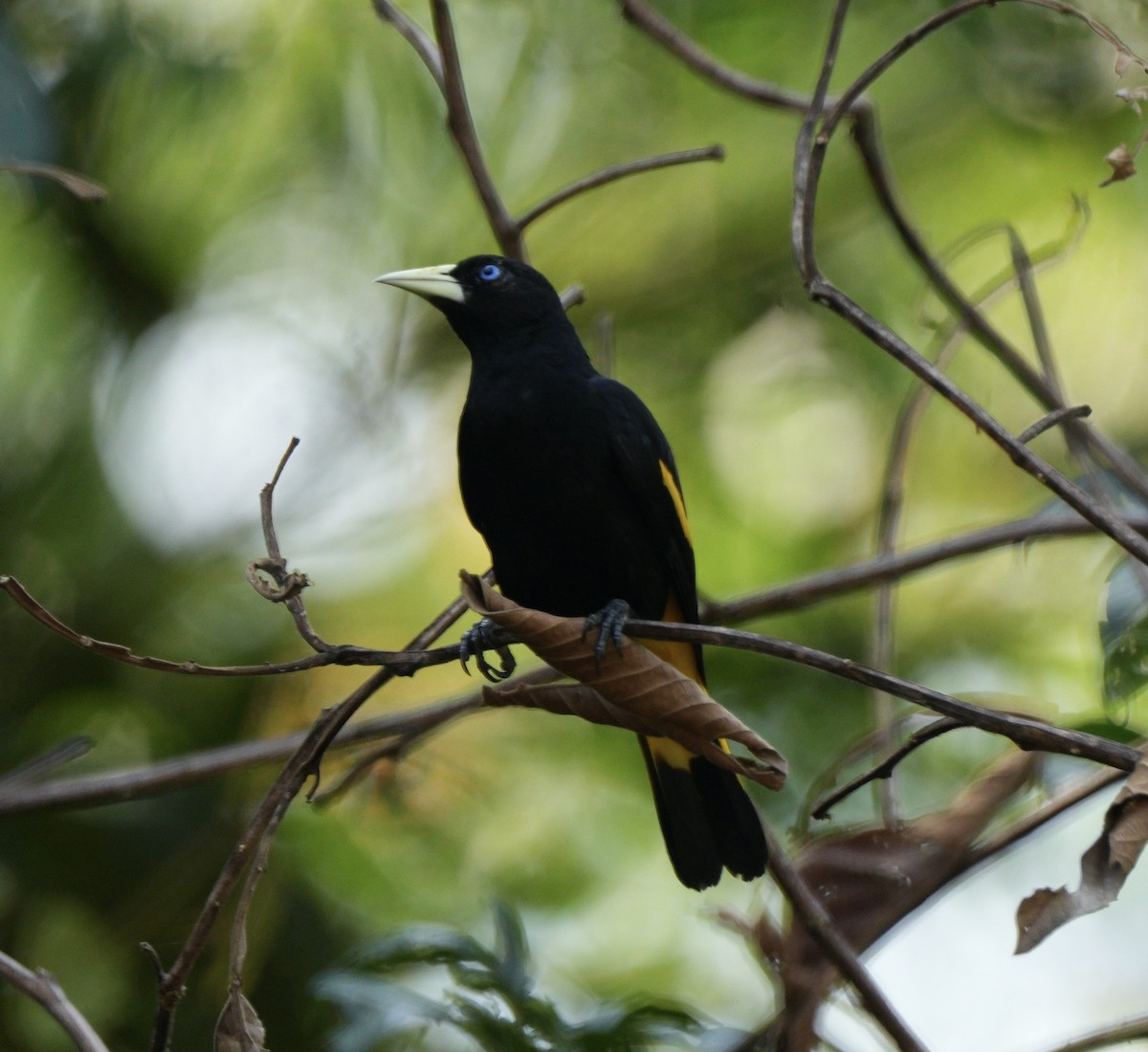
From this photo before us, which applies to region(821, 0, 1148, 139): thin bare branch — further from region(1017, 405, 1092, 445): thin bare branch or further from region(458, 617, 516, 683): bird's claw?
region(458, 617, 516, 683): bird's claw

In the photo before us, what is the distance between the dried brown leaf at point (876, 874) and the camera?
7.60ft

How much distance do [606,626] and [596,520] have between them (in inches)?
20.6

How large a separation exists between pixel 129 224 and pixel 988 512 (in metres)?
2.65

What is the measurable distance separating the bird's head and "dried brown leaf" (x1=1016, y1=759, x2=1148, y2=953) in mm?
1765

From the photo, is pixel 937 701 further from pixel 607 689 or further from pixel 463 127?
pixel 463 127

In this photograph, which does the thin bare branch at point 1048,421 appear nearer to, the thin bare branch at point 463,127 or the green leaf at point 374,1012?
the thin bare branch at point 463,127

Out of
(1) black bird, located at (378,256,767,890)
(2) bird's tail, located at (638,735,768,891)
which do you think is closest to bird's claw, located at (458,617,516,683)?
(1) black bird, located at (378,256,767,890)

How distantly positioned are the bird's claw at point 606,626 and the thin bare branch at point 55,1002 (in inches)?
32.7

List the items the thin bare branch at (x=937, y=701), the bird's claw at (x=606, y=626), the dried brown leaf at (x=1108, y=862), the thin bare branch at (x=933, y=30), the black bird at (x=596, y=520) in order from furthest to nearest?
the black bird at (x=596, y=520), the thin bare branch at (x=933, y=30), the bird's claw at (x=606, y=626), the dried brown leaf at (x=1108, y=862), the thin bare branch at (x=937, y=701)

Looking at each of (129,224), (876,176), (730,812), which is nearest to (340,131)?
(129,224)

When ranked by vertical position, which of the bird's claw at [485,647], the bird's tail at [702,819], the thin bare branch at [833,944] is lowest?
the thin bare branch at [833,944]

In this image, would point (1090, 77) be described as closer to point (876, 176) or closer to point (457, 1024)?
point (876, 176)

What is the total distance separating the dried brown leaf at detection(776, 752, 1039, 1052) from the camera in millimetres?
2316

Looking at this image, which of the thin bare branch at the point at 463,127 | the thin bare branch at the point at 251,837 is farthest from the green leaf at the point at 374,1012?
the thin bare branch at the point at 463,127
